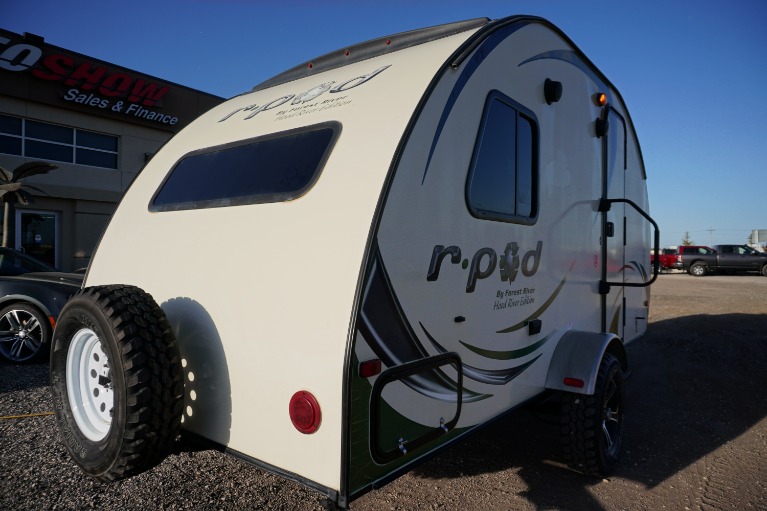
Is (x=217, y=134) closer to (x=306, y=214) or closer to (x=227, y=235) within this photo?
(x=227, y=235)

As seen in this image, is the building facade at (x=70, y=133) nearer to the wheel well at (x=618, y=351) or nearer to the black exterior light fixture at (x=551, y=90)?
the black exterior light fixture at (x=551, y=90)

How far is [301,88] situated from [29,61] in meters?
A: 16.4

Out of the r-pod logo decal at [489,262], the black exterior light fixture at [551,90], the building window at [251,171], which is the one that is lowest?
the r-pod logo decal at [489,262]

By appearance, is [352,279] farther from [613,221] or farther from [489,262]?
[613,221]

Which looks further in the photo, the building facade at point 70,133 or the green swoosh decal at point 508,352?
the building facade at point 70,133

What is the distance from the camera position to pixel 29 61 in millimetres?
15672

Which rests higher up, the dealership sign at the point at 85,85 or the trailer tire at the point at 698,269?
the dealership sign at the point at 85,85

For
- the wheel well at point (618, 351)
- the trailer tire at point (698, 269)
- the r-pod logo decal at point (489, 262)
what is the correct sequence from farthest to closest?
the trailer tire at point (698, 269) < the wheel well at point (618, 351) < the r-pod logo decal at point (489, 262)

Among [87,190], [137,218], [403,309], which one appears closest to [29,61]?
[87,190]

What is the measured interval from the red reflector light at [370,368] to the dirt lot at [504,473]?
1460 millimetres

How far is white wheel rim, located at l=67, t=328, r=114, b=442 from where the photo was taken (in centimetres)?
267

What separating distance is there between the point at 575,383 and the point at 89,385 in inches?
115

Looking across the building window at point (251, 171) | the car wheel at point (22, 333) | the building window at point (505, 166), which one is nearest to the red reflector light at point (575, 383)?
the building window at point (505, 166)

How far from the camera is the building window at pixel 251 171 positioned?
8.80ft
